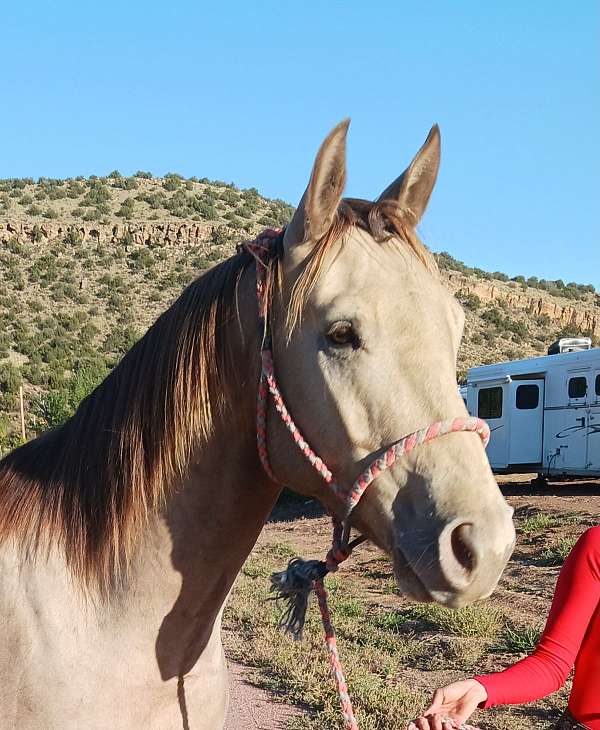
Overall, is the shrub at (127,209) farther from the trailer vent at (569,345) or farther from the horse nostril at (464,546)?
the horse nostril at (464,546)

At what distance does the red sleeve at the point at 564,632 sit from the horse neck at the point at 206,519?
821 millimetres

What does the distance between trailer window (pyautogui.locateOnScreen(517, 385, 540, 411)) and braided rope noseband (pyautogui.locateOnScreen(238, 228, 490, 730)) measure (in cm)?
1500

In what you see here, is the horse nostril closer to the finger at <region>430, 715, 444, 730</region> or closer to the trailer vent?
the finger at <region>430, 715, 444, 730</region>

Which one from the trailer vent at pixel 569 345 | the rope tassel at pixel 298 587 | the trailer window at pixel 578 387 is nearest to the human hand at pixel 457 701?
the rope tassel at pixel 298 587

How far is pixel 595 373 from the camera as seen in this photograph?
1470 cm

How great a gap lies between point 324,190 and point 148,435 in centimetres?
82

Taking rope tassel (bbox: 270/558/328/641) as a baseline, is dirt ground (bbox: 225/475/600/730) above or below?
below

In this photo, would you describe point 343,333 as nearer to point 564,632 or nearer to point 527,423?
point 564,632

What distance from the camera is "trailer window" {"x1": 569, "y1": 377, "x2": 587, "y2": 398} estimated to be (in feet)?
49.1

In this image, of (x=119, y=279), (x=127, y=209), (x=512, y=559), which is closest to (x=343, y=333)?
(x=512, y=559)

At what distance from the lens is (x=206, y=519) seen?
6.28ft

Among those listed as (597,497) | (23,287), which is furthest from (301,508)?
(23,287)

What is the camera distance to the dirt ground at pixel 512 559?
15.7ft

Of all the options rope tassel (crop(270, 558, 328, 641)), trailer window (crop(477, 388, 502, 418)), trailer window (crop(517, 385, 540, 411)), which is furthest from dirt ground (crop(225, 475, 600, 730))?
rope tassel (crop(270, 558, 328, 641))
